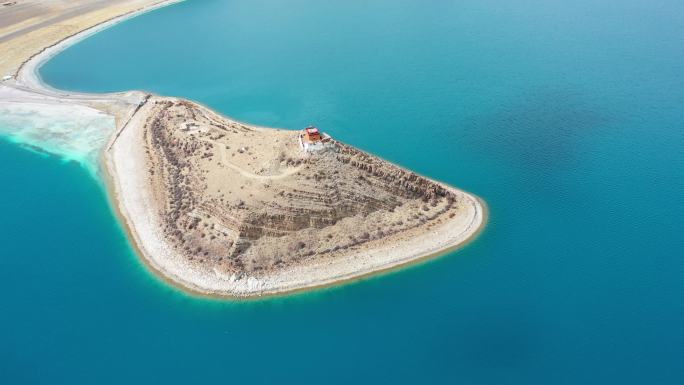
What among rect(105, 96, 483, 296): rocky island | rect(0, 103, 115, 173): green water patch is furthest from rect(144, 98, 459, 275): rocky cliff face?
rect(0, 103, 115, 173): green water patch

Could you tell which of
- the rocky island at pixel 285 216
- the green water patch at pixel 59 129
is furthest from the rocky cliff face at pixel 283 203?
the green water patch at pixel 59 129

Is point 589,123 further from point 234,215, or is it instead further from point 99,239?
point 99,239

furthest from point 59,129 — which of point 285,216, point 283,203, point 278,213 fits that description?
point 285,216

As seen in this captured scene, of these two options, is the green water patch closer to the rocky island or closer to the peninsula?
the peninsula

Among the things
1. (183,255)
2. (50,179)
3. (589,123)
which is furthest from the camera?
(589,123)

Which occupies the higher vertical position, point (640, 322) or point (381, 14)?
point (381, 14)

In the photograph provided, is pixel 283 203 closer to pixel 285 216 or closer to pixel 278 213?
pixel 278 213

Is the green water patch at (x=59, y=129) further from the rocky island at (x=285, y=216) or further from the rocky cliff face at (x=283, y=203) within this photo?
the rocky cliff face at (x=283, y=203)

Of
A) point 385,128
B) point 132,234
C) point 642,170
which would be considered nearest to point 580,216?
point 642,170
